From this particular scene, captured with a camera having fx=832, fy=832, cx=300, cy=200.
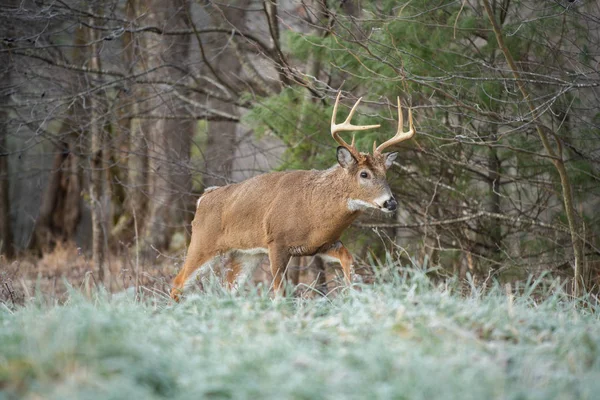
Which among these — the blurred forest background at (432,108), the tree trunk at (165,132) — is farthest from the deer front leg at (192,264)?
the tree trunk at (165,132)

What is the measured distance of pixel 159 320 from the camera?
4668 mm

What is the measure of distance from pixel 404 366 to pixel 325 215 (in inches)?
202

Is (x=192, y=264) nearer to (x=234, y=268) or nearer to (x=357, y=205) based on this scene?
(x=234, y=268)

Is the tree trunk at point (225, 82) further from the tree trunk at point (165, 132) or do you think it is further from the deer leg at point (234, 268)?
the deer leg at point (234, 268)

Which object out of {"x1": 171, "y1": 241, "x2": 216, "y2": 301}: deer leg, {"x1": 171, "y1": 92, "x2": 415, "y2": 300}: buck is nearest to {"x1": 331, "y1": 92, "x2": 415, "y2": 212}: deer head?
{"x1": 171, "y1": 92, "x2": 415, "y2": 300}: buck

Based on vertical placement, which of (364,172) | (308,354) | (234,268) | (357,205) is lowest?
(234,268)

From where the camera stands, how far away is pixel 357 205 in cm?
843

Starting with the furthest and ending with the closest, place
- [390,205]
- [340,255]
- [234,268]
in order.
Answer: [234,268], [340,255], [390,205]

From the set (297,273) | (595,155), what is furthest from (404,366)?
(297,273)

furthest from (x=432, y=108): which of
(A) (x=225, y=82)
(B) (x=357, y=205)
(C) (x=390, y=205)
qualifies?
(A) (x=225, y=82)

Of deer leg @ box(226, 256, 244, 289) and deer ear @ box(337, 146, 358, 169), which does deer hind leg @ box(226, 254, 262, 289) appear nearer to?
deer leg @ box(226, 256, 244, 289)

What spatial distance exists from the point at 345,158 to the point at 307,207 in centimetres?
65

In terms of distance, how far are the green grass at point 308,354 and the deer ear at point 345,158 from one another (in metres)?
3.72

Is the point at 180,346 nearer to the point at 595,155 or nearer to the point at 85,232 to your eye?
the point at 595,155
